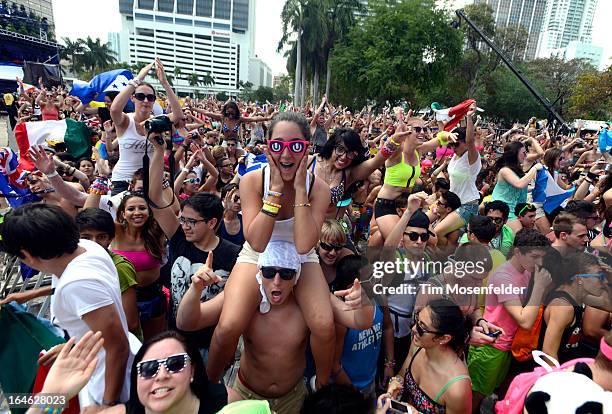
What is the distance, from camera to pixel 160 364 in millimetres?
1715

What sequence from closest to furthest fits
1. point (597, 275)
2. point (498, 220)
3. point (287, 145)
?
point (287, 145) < point (597, 275) < point (498, 220)

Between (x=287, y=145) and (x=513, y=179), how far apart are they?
375cm

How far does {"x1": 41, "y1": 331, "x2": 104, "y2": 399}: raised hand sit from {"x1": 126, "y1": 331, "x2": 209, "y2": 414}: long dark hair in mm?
206

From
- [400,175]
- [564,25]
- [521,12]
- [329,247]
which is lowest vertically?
[329,247]

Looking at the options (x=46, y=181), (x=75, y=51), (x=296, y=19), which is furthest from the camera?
(x=75, y=51)

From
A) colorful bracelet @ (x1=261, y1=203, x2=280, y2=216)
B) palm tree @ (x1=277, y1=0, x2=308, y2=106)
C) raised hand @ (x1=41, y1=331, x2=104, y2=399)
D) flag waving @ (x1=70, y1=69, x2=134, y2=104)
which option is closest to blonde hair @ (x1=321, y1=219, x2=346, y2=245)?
colorful bracelet @ (x1=261, y1=203, x2=280, y2=216)

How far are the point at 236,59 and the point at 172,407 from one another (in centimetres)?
13762

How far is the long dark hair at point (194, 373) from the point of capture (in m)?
1.78

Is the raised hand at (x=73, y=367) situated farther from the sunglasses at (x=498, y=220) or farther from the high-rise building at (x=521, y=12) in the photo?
the high-rise building at (x=521, y=12)

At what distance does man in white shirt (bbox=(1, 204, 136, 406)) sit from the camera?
1.80 m

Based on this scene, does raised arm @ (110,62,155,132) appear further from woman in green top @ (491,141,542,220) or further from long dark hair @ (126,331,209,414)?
woman in green top @ (491,141,542,220)

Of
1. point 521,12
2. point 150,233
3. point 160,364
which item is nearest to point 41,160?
point 150,233

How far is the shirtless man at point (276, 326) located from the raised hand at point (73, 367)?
54 centimetres

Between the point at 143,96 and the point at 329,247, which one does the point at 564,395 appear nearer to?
the point at 329,247
